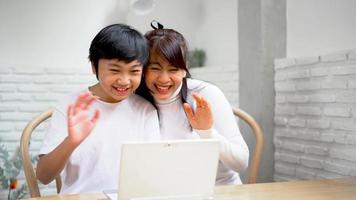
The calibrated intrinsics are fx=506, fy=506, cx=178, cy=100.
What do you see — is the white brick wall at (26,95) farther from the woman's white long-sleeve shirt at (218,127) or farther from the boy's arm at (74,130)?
the boy's arm at (74,130)

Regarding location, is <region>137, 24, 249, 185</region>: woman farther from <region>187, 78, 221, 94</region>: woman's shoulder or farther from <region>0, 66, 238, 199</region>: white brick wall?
<region>0, 66, 238, 199</region>: white brick wall

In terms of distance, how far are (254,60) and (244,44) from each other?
0.15 metres

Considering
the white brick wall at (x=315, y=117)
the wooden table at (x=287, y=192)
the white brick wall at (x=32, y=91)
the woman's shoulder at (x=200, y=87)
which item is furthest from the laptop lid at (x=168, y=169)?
the white brick wall at (x=32, y=91)

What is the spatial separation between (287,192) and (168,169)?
0.37 m

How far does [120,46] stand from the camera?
1428 millimetres

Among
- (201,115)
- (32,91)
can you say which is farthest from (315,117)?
(32,91)

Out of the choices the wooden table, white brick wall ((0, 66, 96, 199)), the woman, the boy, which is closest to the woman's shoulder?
the woman

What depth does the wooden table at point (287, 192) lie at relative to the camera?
1.26 meters

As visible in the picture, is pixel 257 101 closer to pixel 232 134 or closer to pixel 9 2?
pixel 232 134

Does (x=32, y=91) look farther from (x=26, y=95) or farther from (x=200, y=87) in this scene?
(x=200, y=87)

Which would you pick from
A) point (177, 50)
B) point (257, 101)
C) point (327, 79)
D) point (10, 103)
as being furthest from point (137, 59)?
point (10, 103)

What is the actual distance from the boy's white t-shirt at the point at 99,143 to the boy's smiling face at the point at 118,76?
0.09 m

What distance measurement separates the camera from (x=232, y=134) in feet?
5.47

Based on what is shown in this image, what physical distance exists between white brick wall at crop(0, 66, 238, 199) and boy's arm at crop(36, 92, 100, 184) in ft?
5.35
